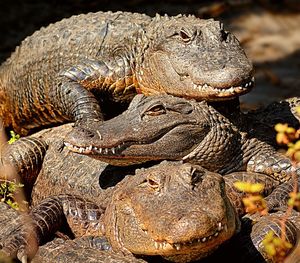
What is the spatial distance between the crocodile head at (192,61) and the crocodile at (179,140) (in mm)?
207

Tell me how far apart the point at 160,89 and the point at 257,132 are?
0.78m

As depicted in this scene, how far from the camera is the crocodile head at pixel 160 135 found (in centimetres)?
578

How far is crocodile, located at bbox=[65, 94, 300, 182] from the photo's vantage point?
5.81m

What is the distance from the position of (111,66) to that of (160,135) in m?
1.35

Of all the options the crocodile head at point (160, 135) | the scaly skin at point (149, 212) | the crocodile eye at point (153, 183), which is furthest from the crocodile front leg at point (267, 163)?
the crocodile eye at point (153, 183)

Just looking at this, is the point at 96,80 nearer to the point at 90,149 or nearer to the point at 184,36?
the point at 184,36

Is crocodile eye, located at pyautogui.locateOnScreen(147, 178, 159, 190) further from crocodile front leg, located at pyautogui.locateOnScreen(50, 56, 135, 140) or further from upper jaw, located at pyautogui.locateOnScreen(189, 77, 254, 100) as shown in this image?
crocodile front leg, located at pyautogui.locateOnScreen(50, 56, 135, 140)

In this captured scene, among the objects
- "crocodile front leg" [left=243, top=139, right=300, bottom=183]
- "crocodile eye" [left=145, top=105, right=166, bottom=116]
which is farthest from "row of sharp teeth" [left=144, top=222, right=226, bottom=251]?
"crocodile front leg" [left=243, top=139, right=300, bottom=183]

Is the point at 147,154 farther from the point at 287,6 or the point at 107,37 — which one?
the point at 287,6

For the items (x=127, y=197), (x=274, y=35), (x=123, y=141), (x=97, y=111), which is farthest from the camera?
(x=274, y=35)

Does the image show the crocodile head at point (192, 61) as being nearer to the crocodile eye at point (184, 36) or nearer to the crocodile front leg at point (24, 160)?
the crocodile eye at point (184, 36)

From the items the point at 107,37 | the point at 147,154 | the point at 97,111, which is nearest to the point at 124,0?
the point at 107,37

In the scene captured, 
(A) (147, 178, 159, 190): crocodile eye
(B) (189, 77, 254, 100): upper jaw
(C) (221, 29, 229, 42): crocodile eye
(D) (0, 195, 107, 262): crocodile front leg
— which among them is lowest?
(D) (0, 195, 107, 262): crocodile front leg

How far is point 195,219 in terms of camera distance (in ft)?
15.9
